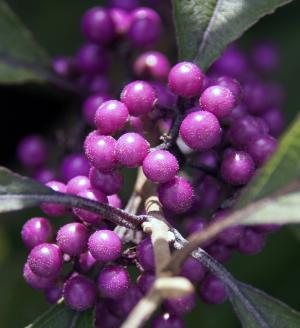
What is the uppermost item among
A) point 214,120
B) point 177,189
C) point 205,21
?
point 205,21

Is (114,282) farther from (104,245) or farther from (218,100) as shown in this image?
(218,100)

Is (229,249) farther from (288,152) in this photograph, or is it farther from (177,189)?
(288,152)

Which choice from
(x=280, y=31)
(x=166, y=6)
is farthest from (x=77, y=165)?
(x=280, y=31)

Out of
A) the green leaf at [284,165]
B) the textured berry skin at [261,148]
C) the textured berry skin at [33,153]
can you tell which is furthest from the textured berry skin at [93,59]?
the green leaf at [284,165]

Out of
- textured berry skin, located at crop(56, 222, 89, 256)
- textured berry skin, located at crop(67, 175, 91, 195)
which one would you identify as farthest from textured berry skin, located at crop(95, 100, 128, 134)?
textured berry skin, located at crop(56, 222, 89, 256)

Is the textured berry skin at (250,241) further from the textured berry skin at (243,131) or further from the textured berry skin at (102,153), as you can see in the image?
the textured berry skin at (102,153)
